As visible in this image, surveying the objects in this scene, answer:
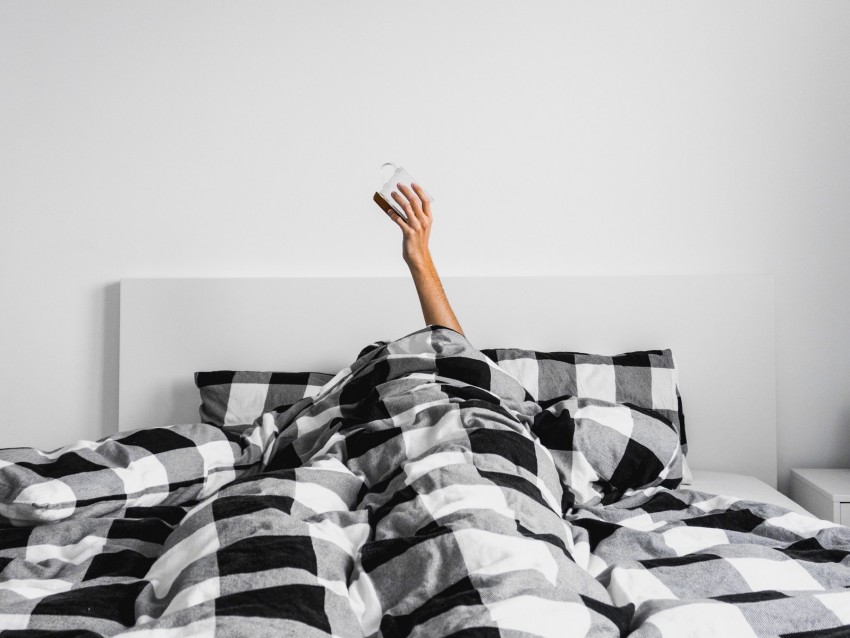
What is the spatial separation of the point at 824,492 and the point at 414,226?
1.24 meters

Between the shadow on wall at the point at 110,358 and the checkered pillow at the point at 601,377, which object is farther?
the shadow on wall at the point at 110,358

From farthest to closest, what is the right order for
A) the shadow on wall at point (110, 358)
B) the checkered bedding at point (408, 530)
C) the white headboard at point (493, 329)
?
the shadow on wall at point (110, 358), the white headboard at point (493, 329), the checkered bedding at point (408, 530)

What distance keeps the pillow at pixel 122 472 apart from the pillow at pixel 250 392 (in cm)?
41

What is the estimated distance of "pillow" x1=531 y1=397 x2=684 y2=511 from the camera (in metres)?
1.39

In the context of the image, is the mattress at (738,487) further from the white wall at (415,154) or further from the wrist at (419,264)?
the wrist at (419,264)

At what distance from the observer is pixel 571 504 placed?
1.32 metres

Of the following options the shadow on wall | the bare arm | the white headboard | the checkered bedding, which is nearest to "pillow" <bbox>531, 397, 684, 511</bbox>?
the checkered bedding

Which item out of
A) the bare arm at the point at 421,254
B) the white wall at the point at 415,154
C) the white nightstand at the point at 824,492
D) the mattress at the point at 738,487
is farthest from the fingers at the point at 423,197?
the white nightstand at the point at 824,492

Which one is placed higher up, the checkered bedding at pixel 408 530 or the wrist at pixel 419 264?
the wrist at pixel 419 264

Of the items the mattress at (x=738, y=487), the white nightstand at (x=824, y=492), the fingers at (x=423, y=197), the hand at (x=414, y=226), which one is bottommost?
the white nightstand at (x=824, y=492)

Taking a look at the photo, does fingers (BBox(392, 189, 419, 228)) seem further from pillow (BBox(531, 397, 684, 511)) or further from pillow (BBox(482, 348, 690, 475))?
pillow (BBox(531, 397, 684, 511))

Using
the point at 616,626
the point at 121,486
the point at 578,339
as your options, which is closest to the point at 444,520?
the point at 616,626

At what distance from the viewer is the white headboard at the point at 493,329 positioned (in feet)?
6.61

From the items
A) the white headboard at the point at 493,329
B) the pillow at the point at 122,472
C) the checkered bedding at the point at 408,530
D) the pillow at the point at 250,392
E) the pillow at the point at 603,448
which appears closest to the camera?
the checkered bedding at the point at 408,530
